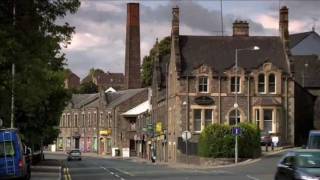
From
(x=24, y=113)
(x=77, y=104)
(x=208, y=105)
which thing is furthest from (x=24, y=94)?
(x=77, y=104)

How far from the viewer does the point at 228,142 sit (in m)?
61.1

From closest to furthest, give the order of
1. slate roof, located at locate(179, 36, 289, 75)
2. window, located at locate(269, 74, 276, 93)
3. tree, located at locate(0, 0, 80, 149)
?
tree, located at locate(0, 0, 80, 149) < window, located at locate(269, 74, 276, 93) < slate roof, located at locate(179, 36, 289, 75)

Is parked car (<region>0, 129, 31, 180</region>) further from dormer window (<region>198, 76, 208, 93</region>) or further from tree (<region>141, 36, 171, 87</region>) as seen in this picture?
tree (<region>141, 36, 171, 87</region>)

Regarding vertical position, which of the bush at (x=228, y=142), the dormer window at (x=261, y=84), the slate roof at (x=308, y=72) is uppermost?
the slate roof at (x=308, y=72)

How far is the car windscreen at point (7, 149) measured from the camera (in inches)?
1304

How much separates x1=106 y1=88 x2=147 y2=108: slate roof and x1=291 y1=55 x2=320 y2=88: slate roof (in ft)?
107

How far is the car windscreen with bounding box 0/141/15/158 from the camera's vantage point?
33.1 metres

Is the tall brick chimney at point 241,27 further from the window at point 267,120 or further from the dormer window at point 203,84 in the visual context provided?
the window at point 267,120

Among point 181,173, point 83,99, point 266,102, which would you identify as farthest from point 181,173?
point 83,99

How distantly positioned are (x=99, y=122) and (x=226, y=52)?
53.7 m

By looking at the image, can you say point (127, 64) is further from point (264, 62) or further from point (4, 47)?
point (4, 47)

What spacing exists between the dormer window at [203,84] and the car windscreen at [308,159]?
51.5 m

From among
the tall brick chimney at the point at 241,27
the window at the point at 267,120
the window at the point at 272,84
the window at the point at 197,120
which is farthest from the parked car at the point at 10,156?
the tall brick chimney at the point at 241,27

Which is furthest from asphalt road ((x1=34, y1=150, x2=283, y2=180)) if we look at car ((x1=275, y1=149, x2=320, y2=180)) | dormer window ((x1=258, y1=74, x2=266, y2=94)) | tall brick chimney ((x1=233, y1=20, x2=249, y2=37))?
tall brick chimney ((x1=233, y1=20, x2=249, y2=37))
